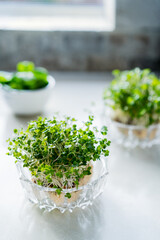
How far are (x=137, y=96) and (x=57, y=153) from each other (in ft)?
1.28

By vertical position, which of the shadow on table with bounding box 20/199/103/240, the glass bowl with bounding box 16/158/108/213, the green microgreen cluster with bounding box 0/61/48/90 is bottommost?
the shadow on table with bounding box 20/199/103/240

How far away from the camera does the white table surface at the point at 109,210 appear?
862 mm

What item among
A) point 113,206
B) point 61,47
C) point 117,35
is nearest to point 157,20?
point 117,35

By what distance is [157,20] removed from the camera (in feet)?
5.53

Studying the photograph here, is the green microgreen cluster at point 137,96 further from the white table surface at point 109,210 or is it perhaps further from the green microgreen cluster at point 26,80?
the green microgreen cluster at point 26,80

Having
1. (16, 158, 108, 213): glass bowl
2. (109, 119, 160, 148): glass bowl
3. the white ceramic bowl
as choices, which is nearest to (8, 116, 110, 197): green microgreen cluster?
(16, 158, 108, 213): glass bowl

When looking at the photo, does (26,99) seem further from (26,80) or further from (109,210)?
(109,210)

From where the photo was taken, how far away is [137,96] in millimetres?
1128

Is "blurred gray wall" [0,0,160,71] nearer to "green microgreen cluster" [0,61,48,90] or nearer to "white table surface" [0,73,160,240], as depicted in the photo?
"green microgreen cluster" [0,61,48,90]

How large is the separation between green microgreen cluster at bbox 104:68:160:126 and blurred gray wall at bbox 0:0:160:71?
0.53 metres

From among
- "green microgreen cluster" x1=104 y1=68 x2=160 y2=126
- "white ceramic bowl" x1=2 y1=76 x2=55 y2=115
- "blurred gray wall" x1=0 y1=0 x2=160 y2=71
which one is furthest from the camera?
"blurred gray wall" x1=0 y1=0 x2=160 y2=71

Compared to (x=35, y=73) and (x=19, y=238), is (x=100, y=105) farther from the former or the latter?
(x=19, y=238)

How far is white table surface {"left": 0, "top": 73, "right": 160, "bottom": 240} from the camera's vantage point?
862mm

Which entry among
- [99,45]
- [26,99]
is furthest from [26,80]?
[99,45]
